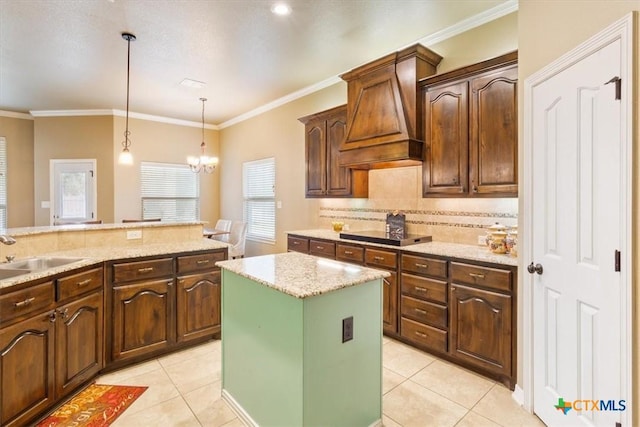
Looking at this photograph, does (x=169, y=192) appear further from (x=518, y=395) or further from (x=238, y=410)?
(x=518, y=395)

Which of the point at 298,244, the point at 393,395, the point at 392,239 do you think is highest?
the point at 392,239

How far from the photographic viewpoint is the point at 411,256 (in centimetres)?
295

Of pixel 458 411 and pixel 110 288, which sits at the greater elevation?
pixel 110 288

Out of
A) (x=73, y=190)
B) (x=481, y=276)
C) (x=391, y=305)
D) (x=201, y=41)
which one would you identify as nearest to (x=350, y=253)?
(x=391, y=305)

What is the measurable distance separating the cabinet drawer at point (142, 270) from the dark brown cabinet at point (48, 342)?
0.42ft

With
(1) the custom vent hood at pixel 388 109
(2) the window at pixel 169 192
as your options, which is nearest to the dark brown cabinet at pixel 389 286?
(1) the custom vent hood at pixel 388 109

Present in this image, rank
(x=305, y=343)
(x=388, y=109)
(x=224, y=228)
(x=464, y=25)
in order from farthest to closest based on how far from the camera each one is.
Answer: (x=224, y=228)
(x=388, y=109)
(x=464, y=25)
(x=305, y=343)

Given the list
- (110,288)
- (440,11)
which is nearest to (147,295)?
(110,288)

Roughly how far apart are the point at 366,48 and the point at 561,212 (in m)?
2.69

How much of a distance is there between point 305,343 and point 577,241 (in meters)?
1.51

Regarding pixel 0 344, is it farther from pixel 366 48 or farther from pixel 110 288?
pixel 366 48

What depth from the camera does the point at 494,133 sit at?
2646mm

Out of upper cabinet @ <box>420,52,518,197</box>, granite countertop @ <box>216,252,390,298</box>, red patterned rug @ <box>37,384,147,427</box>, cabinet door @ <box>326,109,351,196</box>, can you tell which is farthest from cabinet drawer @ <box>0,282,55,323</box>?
upper cabinet @ <box>420,52,518,197</box>

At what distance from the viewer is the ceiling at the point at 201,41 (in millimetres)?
2891
